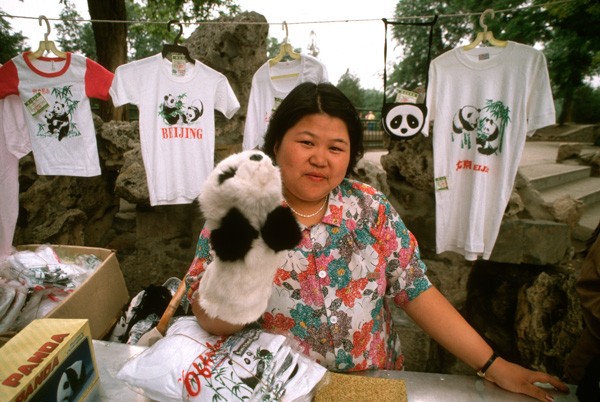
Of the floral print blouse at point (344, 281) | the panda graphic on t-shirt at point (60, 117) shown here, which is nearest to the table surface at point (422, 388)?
the floral print blouse at point (344, 281)

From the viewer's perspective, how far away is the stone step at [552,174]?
5.93 m

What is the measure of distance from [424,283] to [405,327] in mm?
1721

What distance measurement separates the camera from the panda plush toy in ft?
2.57

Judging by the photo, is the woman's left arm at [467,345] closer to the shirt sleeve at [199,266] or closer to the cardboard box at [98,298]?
the shirt sleeve at [199,266]

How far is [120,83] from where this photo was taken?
267cm

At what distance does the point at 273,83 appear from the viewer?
2842 mm

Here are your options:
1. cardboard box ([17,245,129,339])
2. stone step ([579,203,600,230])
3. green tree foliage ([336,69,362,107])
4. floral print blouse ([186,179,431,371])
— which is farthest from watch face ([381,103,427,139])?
green tree foliage ([336,69,362,107])

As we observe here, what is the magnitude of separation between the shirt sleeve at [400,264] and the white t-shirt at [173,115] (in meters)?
1.88

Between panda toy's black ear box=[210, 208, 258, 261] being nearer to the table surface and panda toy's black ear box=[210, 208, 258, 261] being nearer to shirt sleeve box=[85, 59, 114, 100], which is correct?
the table surface

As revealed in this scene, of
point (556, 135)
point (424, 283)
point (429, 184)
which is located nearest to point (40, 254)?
point (424, 283)

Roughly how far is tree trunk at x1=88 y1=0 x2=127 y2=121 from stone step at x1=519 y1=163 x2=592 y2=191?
314 inches

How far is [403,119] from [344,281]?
1684mm

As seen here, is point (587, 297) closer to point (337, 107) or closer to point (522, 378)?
point (522, 378)

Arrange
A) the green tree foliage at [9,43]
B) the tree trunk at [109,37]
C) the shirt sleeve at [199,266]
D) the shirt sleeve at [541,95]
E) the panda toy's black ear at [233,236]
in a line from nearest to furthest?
the panda toy's black ear at [233,236], the shirt sleeve at [199,266], the shirt sleeve at [541,95], the tree trunk at [109,37], the green tree foliage at [9,43]
